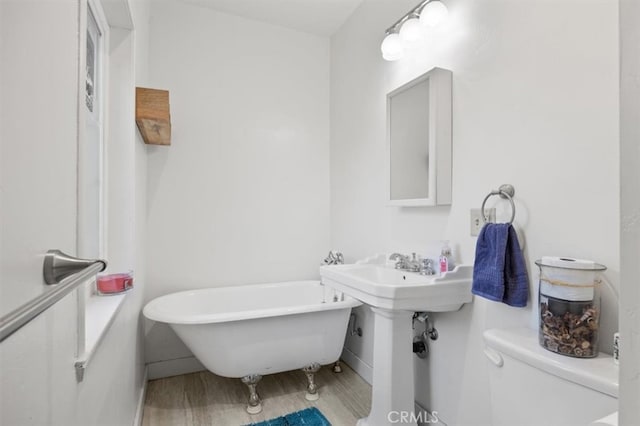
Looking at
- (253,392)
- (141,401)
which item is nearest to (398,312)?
(253,392)

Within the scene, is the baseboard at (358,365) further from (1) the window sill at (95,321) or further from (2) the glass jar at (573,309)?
(1) the window sill at (95,321)

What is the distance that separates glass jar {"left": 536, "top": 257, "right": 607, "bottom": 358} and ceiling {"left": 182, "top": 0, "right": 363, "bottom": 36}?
2330mm

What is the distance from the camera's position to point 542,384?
98cm

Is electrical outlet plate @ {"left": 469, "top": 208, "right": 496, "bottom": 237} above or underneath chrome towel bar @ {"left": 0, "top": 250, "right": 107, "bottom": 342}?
above

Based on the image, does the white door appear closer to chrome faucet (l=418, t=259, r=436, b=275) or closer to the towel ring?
the towel ring

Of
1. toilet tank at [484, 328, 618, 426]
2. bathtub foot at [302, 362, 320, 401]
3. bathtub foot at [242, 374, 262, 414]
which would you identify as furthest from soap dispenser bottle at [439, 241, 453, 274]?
bathtub foot at [242, 374, 262, 414]

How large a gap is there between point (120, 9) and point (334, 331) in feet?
6.74

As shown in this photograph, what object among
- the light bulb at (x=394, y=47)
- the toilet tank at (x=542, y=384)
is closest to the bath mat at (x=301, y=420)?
the toilet tank at (x=542, y=384)

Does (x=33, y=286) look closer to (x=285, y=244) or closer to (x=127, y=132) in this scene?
(x=127, y=132)

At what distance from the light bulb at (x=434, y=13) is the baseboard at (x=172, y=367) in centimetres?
268

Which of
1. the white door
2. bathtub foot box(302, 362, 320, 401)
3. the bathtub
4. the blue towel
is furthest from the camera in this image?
bathtub foot box(302, 362, 320, 401)

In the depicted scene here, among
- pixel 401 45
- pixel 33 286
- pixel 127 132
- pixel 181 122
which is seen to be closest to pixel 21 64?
pixel 33 286

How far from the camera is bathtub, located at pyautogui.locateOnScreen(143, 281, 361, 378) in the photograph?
1895 mm

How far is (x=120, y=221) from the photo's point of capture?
1.63m
